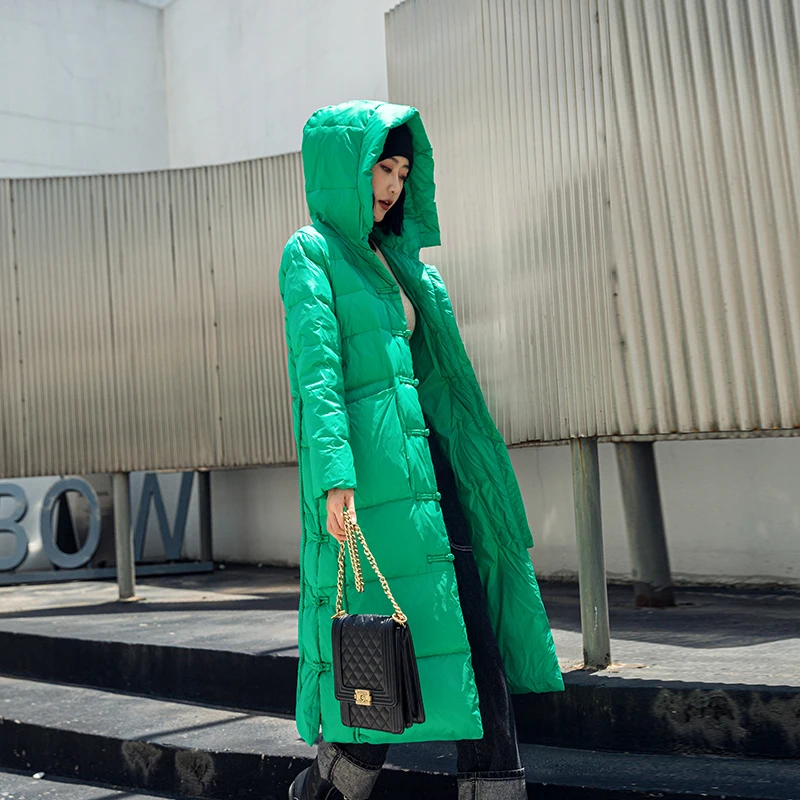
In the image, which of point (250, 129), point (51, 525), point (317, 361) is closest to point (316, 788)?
point (317, 361)

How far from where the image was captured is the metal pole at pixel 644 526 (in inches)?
191

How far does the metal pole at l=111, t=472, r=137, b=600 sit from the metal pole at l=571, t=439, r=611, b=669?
11.9 feet

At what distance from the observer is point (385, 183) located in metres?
2.57

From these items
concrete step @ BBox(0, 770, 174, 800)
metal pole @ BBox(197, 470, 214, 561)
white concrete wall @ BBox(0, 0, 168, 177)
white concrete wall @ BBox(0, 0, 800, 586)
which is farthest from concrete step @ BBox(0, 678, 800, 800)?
white concrete wall @ BBox(0, 0, 168, 177)

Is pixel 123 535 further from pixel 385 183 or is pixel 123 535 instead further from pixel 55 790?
pixel 385 183

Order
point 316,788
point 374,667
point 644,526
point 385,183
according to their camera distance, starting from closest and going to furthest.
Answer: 1. point 374,667
2. point 316,788
3. point 385,183
4. point 644,526

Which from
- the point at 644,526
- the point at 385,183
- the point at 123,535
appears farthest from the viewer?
the point at 123,535

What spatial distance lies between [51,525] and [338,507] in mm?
7330

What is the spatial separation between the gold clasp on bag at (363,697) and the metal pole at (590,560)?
3.98ft

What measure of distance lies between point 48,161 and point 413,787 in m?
8.45

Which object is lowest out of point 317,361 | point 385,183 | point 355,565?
point 355,565

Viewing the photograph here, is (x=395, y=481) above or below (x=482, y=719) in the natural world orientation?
above

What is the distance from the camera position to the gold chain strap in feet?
7.38

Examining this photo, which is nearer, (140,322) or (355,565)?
(355,565)
